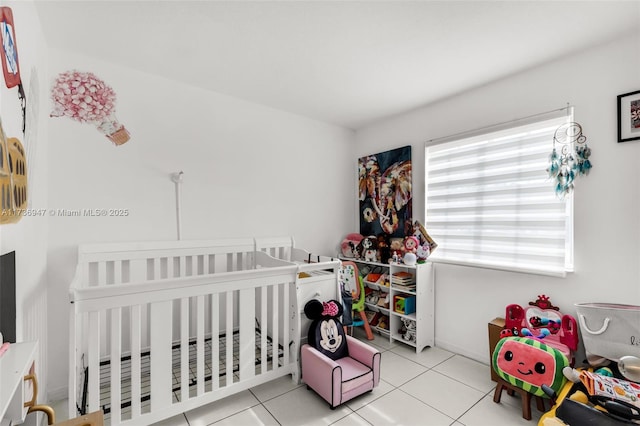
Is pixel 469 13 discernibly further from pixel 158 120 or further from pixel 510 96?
pixel 158 120

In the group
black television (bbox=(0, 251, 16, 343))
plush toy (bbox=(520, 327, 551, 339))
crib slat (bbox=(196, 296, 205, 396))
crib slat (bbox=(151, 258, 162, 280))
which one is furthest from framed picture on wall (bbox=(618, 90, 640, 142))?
crib slat (bbox=(151, 258, 162, 280))

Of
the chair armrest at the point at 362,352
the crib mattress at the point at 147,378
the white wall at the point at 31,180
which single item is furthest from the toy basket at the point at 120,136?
the chair armrest at the point at 362,352

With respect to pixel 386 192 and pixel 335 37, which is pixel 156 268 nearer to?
pixel 335 37

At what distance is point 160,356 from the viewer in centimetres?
160

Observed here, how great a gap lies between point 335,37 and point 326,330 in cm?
200

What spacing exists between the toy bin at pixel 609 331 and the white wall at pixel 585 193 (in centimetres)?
27

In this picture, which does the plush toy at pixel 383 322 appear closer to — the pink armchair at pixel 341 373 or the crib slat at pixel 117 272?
the pink armchair at pixel 341 373

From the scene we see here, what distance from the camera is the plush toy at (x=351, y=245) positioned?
3.30m

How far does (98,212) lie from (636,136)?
3595mm

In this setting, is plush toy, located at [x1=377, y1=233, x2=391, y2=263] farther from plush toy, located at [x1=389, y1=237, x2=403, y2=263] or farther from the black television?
the black television

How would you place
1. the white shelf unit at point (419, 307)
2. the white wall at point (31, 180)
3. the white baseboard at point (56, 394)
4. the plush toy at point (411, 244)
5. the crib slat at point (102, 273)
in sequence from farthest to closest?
the plush toy at point (411, 244) → the white shelf unit at point (419, 307) → the crib slat at point (102, 273) → the white baseboard at point (56, 394) → the white wall at point (31, 180)

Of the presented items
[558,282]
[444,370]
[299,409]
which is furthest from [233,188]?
[558,282]

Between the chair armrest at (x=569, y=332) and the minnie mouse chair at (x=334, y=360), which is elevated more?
the chair armrest at (x=569, y=332)

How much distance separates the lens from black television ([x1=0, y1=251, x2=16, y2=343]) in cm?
102
